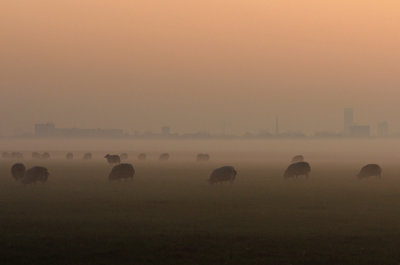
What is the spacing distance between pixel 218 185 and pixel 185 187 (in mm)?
2832

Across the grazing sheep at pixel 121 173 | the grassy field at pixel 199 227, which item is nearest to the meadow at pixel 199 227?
the grassy field at pixel 199 227

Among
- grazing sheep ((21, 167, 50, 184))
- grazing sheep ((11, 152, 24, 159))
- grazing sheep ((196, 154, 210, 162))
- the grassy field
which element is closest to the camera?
the grassy field

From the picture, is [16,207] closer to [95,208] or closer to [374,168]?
[95,208]

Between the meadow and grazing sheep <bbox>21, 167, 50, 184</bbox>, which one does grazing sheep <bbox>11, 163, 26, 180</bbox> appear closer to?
grazing sheep <bbox>21, 167, 50, 184</bbox>

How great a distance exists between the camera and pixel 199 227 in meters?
22.1

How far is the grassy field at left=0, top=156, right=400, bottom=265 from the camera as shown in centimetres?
1691

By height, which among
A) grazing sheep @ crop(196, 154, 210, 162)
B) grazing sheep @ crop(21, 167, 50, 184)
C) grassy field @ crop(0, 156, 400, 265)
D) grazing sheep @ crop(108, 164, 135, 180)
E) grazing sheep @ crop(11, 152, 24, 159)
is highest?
grazing sheep @ crop(11, 152, 24, 159)

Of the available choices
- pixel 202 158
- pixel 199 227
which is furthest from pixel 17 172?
pixel 202 158

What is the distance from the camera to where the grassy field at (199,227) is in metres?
16.9

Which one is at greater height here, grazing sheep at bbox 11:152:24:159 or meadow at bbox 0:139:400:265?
grazing sheep at bbox 11:152:24:159

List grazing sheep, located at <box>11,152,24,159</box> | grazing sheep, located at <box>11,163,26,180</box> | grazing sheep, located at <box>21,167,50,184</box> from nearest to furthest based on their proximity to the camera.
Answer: grazing sheep, located at <box>21,167,50,184</box>
grazing sheep, located at <box>11,163,26,180</box>
grazing sheep, located at <box>11,152,24,159</box>

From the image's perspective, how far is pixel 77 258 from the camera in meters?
16.5

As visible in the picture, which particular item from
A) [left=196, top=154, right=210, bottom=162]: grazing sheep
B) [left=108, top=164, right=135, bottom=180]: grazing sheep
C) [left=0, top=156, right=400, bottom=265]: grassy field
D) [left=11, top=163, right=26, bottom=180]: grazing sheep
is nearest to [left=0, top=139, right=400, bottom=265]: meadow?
[left=0, top=156, right=400, bottom=265]: grassy field

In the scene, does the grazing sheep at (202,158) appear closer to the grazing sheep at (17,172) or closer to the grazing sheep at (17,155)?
the grazing sheep at (17,155)
